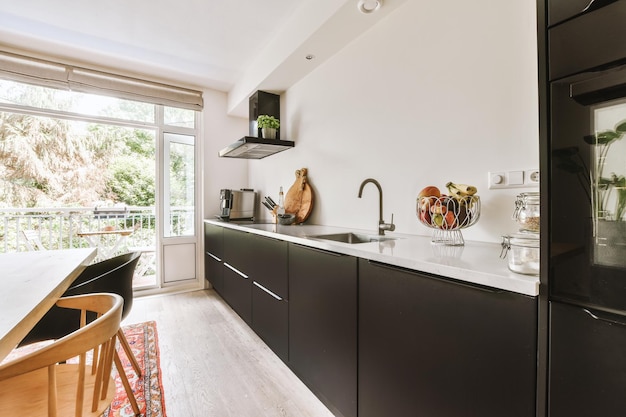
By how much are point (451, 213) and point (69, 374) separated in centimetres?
160

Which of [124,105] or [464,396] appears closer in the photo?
[464,396]

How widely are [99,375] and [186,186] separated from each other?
3.10 metres

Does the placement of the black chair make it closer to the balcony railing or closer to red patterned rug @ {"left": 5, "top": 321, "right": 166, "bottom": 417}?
red patterned rug @ {"left": 5, "top": 321, "right": 166, "bottom": 417}

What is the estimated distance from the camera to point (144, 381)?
67.3 inches

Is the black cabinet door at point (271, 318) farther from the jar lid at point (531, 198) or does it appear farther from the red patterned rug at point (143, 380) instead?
the jar lid at point (531, 198)

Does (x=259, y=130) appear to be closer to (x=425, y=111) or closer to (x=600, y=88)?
(x=425, y=111)

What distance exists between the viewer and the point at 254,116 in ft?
9.89

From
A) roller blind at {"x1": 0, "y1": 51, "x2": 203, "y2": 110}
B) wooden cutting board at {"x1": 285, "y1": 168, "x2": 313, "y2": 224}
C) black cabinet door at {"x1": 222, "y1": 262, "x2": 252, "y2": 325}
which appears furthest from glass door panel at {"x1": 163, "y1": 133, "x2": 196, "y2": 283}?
wooden cutting board at {"x1": 285, "y1": 168, "x2": 313, "y2": 224}

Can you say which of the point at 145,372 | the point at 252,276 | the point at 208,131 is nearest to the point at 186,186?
the point at 208,131

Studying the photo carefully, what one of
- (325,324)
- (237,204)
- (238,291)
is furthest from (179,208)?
(325,324)

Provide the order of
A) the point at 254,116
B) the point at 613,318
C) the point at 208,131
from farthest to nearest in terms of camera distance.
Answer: the point at 208,131 → the point at 254,116 → the point at 613,318

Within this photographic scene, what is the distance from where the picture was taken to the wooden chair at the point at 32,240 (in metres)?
3.56

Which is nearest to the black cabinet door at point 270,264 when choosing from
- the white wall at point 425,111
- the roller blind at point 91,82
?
the white wall at point 425,111

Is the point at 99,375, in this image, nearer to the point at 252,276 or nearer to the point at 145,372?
the point at 145,372
